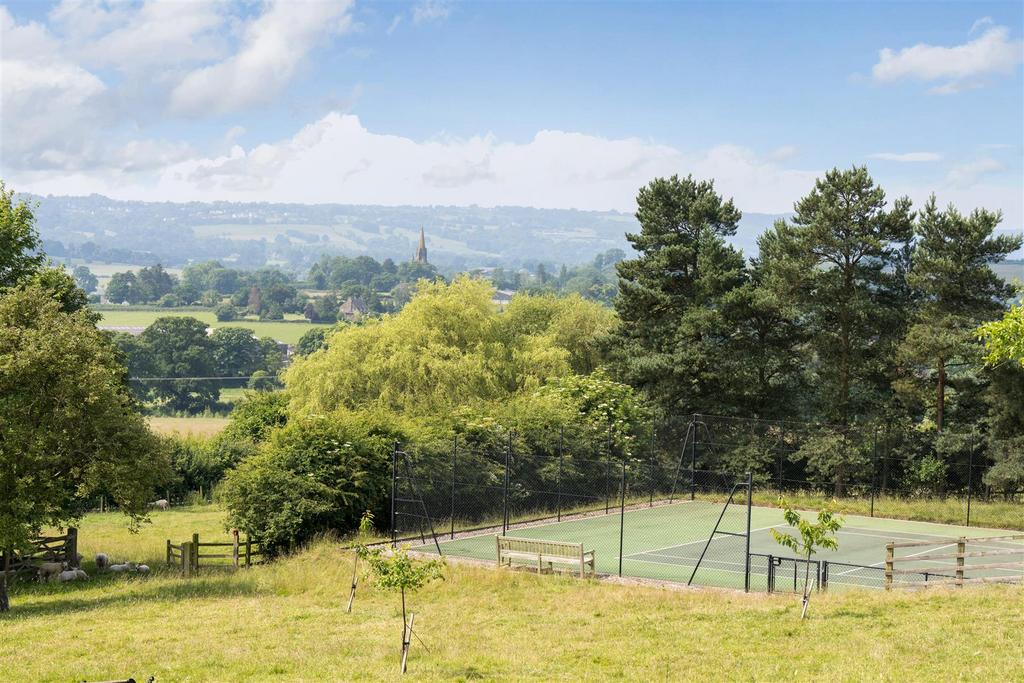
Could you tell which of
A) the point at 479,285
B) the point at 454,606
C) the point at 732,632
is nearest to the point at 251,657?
the point at 454,606

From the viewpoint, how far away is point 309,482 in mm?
31547

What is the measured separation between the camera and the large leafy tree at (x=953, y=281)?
40.7m

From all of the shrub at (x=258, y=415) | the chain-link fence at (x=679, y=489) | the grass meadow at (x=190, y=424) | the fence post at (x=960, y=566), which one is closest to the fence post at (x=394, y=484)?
the chain-link fence at (x=679, y=489)

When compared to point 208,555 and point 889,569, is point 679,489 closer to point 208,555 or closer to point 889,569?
point 208,555

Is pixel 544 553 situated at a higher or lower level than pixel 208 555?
higher

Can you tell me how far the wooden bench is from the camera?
2620cm

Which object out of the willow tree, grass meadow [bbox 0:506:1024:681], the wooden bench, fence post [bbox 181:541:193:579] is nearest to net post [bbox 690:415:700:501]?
the willow tree

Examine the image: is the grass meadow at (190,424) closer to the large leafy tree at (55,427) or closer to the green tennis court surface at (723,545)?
the green tennis court surface at (723,545)

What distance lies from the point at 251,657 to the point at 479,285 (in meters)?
39.2

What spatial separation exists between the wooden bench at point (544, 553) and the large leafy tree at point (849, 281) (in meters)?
21.3

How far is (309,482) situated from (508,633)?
1316 cm

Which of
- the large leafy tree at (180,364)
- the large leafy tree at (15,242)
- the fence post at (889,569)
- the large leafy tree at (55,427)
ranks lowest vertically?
the large leafy tree at (180,364)

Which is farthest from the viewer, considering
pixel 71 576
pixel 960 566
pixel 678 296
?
pixel 678 296

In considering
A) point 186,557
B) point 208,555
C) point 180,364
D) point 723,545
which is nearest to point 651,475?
point 723,545
